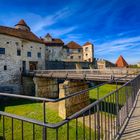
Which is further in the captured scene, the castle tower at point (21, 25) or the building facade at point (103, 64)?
the building facade at point (103, 64)

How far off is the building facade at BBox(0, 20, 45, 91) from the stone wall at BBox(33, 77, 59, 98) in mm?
4529

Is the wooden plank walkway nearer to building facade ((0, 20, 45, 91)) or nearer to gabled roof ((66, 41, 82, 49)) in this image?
building facade ((0, 20, 45, 91))

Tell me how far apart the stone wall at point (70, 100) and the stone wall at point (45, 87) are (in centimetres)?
1027

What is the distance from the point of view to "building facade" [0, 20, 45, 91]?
30047mm

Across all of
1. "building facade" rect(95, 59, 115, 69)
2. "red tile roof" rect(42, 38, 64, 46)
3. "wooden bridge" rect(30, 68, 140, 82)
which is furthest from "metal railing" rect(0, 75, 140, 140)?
"red tile roof" rect(42, 38, 64, 46)

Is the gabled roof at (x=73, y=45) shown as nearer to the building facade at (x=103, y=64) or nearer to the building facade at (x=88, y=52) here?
the building facade at (x=88, y=52)

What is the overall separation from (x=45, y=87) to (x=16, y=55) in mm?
8316

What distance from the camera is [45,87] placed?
3058cm

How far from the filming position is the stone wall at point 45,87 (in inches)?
1181

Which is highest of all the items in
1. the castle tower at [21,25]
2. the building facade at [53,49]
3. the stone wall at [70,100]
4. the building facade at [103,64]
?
the castle tower at [21,25]

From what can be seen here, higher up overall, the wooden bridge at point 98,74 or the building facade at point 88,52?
the building facade at point 88,52

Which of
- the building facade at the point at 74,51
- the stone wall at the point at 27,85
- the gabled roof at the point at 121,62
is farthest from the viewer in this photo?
the building facade at the point at 74,51

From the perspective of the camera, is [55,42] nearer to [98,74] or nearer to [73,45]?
[73,45]

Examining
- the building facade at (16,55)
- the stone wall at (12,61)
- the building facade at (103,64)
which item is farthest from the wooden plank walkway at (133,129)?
the building facade at (103,64)
